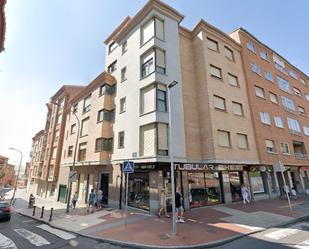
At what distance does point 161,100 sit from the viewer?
567 inches

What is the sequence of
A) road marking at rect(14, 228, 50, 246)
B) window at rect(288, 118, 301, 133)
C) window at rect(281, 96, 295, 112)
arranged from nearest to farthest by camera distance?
road marking at rect(14, 228, 50, 246), window at rect(288, 118, 301, 133), window at rect(281, 96, 295, 112)

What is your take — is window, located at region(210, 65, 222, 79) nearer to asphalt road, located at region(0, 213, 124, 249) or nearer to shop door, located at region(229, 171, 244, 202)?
shop door, located at region(229, 171, 244, 202)

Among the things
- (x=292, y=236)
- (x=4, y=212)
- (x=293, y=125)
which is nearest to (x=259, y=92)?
(x=293, y=125)

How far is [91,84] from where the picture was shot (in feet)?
70.9

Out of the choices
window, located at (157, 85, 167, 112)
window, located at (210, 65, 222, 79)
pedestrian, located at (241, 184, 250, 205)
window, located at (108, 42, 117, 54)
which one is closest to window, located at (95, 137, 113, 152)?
window, located at (157, 85, 167, 112)

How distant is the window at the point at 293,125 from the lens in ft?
80.3

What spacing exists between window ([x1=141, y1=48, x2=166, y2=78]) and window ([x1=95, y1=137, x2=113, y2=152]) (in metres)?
6.87

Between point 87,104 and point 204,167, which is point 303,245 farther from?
point 87,104

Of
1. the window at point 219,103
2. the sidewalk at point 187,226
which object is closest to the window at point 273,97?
the window at point 219,103

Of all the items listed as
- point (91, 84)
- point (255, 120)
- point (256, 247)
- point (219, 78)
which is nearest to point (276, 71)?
point (255, 120)

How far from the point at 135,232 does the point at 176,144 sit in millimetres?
A: 6681

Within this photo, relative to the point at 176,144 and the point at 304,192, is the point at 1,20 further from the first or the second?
the point at 304,192

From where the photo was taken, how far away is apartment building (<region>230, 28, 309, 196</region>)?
20.3 meters

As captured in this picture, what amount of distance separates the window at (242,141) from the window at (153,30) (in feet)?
36.3
